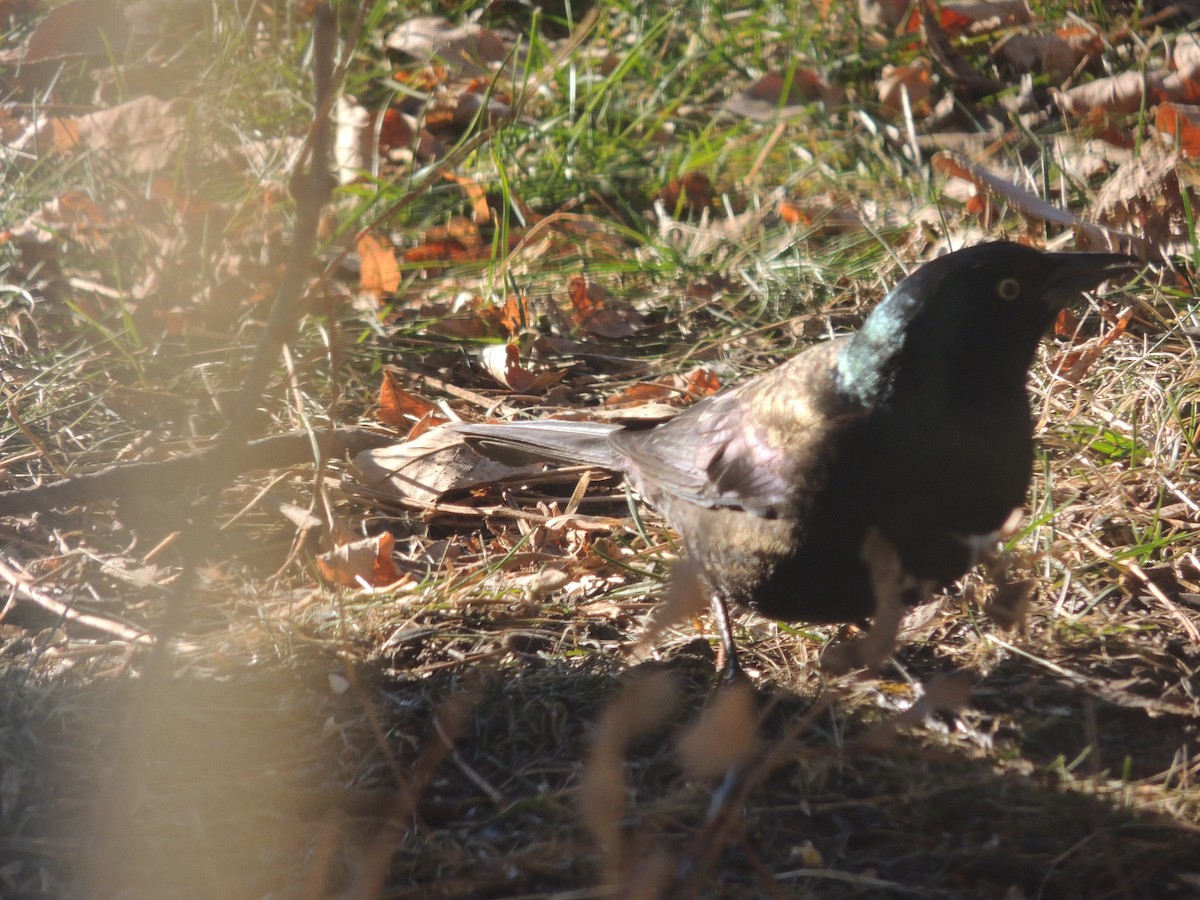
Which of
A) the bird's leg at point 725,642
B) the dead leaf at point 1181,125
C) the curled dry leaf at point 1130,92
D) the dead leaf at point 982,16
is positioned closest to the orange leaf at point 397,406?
the bird's leg at point 725,642

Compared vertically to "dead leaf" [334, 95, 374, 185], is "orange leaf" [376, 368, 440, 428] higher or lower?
lower

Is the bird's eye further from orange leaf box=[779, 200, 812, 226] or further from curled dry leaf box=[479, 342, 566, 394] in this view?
orange leaf box=[779, 200, 812, 226]

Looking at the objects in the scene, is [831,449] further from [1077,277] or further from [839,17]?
[839,17]

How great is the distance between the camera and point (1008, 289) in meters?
2.50

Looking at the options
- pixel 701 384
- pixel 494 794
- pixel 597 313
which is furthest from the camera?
pixel 597 313

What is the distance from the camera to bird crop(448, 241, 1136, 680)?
2447mm

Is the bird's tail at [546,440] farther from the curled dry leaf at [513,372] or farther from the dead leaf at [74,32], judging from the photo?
the dead leaf at [74,32]

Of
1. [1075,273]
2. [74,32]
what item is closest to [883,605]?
[1075,273]

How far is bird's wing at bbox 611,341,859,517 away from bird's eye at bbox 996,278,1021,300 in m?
0.39

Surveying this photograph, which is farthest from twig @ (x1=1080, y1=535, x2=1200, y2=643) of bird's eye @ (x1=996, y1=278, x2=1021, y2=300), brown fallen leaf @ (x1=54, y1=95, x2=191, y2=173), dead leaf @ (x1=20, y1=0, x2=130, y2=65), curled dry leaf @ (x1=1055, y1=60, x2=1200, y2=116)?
dead leaf @ (x1=20, y1=0, x2=130, y2=65)

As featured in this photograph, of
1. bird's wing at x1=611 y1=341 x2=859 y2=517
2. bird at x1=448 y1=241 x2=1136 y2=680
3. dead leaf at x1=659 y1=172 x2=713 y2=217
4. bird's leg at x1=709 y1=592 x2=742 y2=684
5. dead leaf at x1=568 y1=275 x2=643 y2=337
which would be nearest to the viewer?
bird at x1=448 y1=241 x2=1136 y2=680

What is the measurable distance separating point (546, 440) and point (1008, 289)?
1501 mm

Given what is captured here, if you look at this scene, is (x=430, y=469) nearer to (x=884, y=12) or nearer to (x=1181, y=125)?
(x=1181, y=125)

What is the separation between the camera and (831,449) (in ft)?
8.40
